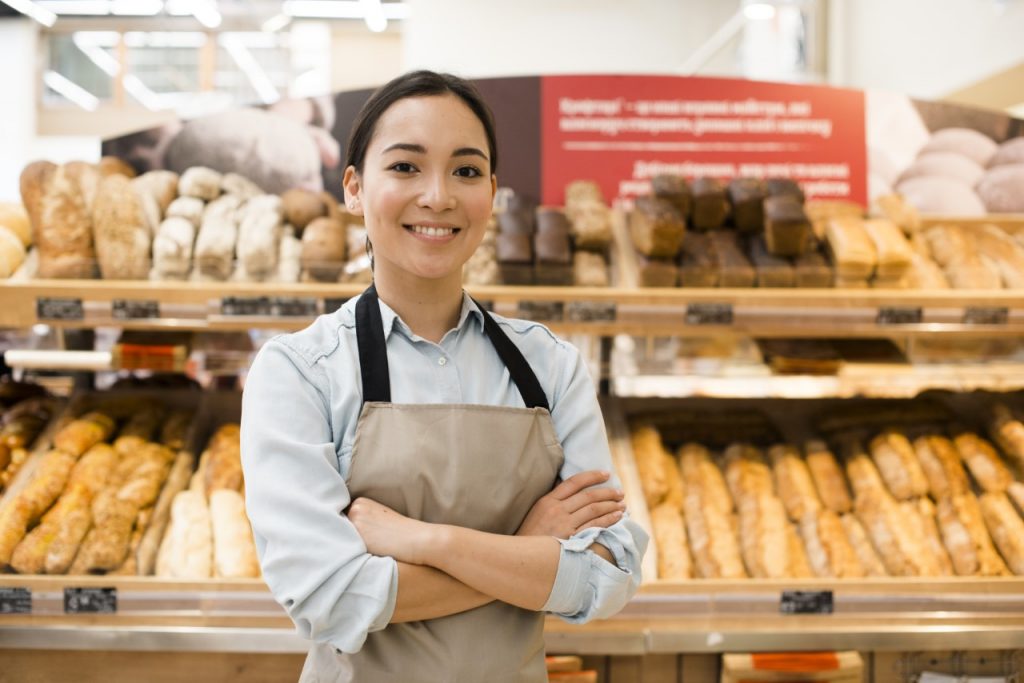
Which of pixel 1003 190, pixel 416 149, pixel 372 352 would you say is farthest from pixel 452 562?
pixel 1003 190

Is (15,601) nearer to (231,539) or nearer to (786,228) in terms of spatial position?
(231,539)

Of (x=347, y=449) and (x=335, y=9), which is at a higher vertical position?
(x=335, y=9)

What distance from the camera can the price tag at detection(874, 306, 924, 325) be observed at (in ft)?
7.25

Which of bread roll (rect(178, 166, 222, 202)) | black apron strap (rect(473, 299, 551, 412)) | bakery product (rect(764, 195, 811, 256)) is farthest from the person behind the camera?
bread roll (rect(178, 166, 222, 202))

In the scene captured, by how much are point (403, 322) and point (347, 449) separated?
8.5 inches

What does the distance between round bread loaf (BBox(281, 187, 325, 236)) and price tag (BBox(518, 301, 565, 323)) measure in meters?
0.74

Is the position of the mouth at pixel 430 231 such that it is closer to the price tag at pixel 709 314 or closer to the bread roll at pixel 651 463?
the price tag at pixel 709 314

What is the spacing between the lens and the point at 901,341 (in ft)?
9.05

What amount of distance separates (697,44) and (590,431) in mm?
5727

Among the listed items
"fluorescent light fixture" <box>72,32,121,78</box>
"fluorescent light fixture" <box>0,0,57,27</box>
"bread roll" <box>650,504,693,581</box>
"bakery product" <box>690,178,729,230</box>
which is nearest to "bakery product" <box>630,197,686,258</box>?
"bakery product" <box>690,178,729,230</box>

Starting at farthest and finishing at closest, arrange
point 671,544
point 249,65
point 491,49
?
point 249,65 < point 491,49 < point 671,544

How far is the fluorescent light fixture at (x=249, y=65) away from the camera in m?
8.80

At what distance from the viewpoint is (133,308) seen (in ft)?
6.93

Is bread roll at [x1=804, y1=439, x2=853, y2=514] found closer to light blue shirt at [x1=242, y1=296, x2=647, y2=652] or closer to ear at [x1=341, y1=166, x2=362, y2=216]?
light blue shirt at [x1=242, y1=296, x2=647, y2=652]
